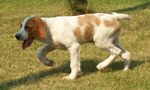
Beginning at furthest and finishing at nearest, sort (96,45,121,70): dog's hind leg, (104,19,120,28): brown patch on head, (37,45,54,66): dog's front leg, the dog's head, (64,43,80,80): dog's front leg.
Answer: (37,45,54,66): dog's front leg → (96,45,121,70): dog's hind leg → (104,19,120,28): brown patch on head → (64,43,80,80): dog's front leg → the dog's head

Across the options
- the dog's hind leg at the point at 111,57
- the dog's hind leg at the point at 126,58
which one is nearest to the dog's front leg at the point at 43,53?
the dog's hind leg at the point at 111,57

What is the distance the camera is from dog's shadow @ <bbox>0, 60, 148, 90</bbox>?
717 cm

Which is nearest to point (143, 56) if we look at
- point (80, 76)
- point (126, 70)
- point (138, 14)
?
point (126, 70)

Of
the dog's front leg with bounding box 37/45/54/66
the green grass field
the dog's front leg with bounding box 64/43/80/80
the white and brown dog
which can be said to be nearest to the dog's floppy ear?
the white and brown dog

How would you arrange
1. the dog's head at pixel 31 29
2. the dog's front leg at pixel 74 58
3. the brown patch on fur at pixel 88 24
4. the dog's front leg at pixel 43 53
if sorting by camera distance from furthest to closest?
the dog's front leg at pixel 43 53 < the brown patch on fur at pixel 88 24 < the dog's front leg at pixel 74 58 < the dog's head at pixel 31 29

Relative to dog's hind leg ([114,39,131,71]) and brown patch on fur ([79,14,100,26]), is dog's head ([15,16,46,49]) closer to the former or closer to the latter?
brown patch on fur ([79,14,100,26])

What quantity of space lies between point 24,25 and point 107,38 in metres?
1.34

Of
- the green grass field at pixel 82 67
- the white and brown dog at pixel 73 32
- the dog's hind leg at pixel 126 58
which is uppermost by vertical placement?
the white and brown dog at pixel 73 32

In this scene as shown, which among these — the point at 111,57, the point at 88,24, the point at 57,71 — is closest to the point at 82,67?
the point at 57,71

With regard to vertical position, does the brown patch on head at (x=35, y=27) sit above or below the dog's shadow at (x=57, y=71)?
above

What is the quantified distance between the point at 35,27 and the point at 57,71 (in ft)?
3.97

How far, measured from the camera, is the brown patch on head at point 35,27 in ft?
22.6

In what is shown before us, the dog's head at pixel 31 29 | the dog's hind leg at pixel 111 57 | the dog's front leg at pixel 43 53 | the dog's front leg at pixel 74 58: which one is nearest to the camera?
the dog's head at pixel 31 29

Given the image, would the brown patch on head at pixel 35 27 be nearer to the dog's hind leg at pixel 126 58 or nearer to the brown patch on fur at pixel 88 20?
the brown patch on fur at pixel 88 20
